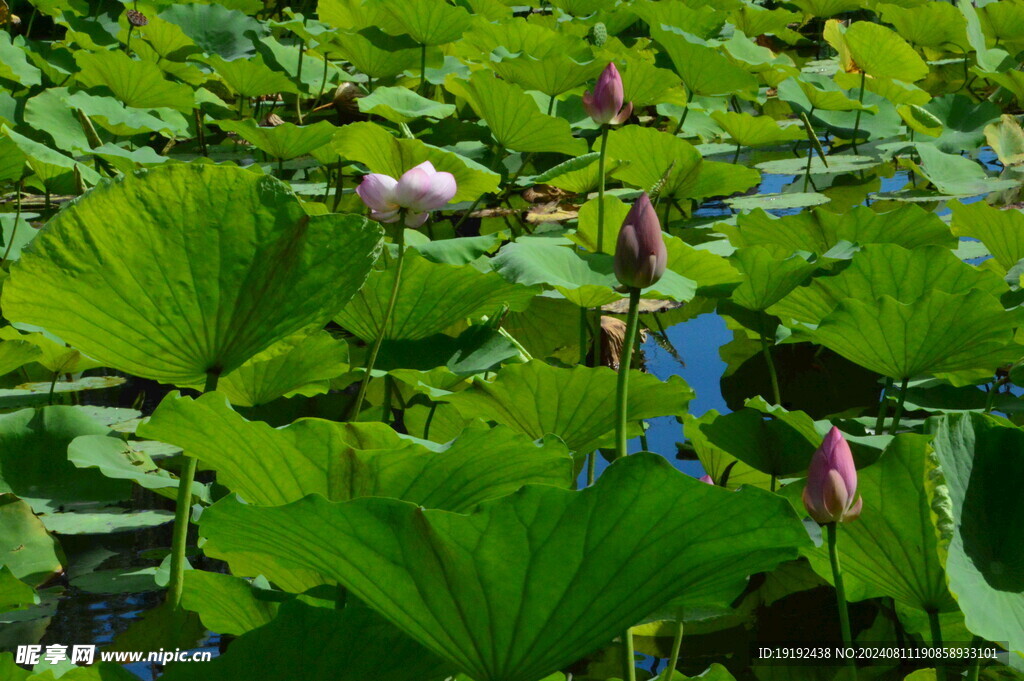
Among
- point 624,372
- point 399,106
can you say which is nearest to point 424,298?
point 624,372

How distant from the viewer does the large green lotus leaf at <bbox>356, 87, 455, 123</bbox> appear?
1.96 m

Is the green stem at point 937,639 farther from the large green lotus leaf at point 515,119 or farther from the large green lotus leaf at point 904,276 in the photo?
the large green lotus leaf at point 515,119

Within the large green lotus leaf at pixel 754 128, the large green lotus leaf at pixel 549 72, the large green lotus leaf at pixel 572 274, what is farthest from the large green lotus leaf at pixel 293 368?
the large green lotus leaf at pixel 754 128

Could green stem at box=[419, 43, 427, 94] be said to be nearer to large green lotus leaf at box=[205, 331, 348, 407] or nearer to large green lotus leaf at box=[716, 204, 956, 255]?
large green lotus leaf at box=[716, 204, 956, 255]

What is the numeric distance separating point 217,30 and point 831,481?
266cm

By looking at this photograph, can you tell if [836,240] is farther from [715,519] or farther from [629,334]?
[715,519]

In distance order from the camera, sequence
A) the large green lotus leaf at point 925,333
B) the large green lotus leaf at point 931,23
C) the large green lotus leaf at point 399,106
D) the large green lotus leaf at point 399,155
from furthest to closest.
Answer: the large green lotus leaf at point 931,23
the large green lotus leaf at point 399,106
the large green lotus leaf at point 399,155
the large green lotus leaf at point 925,333

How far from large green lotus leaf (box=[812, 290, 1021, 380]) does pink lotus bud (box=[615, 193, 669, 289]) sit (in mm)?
398

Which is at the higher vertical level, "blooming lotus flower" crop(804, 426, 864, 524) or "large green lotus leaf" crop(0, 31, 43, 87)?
"large green lotus leaf" crop(0, 31, 43, 87)

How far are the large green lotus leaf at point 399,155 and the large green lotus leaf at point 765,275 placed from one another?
46cm

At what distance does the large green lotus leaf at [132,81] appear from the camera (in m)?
2.16

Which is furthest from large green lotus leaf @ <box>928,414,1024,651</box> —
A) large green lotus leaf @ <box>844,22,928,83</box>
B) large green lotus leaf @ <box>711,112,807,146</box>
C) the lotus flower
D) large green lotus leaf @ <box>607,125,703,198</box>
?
large green lotus leaf @ <box>844,22,928,83</box>

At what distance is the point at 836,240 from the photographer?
1410 millimetres

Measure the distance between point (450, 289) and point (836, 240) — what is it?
59 cm
